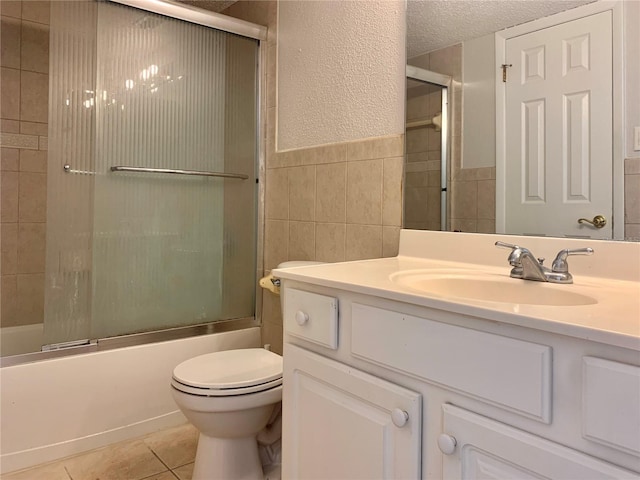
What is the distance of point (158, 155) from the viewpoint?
1982 millimetres

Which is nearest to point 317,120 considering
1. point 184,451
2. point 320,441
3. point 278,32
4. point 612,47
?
point 278,32

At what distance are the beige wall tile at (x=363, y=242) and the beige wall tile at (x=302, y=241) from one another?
22 cm

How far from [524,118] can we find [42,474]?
200 centimetres

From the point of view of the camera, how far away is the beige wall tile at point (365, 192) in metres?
1.69

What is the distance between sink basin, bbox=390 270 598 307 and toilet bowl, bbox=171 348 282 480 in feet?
2.08

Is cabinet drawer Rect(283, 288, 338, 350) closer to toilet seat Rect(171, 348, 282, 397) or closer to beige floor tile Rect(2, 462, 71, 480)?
toilet seat Rect(171, 348, 282, 397)

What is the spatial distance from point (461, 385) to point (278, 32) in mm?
1962

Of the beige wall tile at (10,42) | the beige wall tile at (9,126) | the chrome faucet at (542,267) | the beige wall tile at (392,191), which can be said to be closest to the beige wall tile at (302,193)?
the beige wall tile at (392,191)

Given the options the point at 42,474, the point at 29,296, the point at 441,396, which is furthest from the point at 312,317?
the point at 29,296

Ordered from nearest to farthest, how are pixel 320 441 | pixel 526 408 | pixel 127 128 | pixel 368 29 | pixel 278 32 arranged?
pixel 526 408 → pixel 320 441 → pixel 368 29 → pixel 127 128 → pixel 278 32

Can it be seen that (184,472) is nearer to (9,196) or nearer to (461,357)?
(461,357)

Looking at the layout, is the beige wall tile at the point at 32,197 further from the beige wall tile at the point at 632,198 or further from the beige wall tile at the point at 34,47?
the beige wall tile at the point at 632,198

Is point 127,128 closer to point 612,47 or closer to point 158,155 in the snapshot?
point 158,155

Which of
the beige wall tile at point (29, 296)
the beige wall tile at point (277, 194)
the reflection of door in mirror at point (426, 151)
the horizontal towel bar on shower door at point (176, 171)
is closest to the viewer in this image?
the reflection of door in mirror at point (426, 151)
